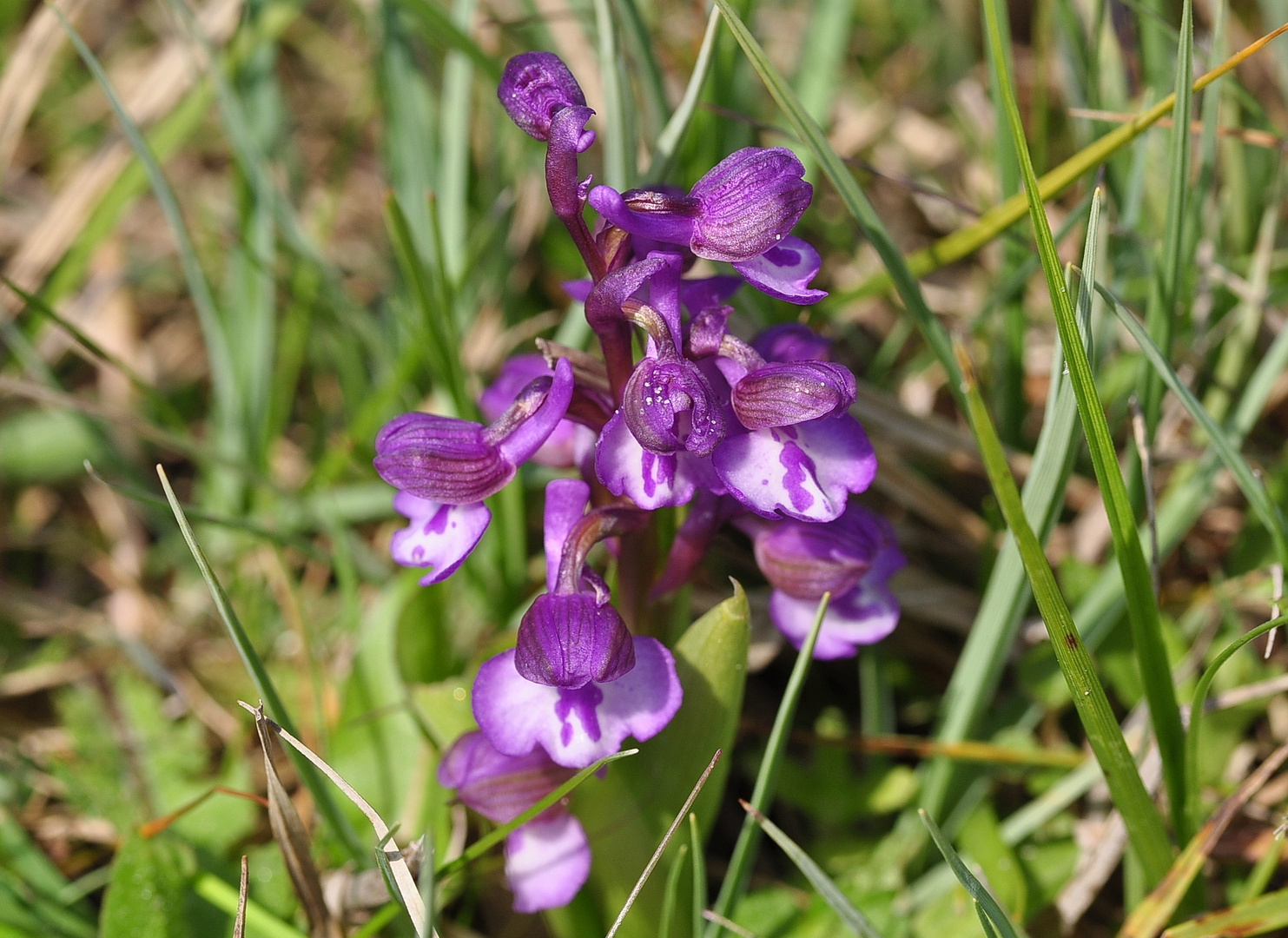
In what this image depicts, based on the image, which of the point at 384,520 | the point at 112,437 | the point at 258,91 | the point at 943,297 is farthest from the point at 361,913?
the point at 258,91

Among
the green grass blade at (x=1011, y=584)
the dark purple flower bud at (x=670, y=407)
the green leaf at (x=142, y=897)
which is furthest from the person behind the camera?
the green leaf at (x=142, y=897)

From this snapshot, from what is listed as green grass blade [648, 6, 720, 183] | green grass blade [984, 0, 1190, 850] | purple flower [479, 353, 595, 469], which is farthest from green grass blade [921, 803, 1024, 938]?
green grass blade [648, 6, 720, 183]

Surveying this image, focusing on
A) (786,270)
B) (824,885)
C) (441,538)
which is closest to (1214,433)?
(786,270)

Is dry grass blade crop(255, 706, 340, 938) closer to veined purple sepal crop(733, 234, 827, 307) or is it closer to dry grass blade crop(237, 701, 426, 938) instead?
dry grass blade crop(237, 701, 426, 938)

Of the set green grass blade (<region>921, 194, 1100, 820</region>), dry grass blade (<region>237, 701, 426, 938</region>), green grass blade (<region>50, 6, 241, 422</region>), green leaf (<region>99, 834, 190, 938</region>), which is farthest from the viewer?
green grass blade (<region>50, 6, 241, 422</region>)

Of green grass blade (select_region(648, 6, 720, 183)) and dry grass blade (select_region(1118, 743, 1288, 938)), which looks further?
green grass blade (select_region(648, 6, 720, 183))

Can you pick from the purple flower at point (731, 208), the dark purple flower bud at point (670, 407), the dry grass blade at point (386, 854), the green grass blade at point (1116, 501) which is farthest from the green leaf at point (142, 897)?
the green grass blade at point (1116, 501)

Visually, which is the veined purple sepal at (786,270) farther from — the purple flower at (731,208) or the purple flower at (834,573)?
the purple flower at (834,573)
